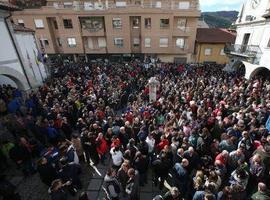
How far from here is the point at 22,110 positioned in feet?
30.8

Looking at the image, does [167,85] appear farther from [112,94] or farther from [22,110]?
[22,110]

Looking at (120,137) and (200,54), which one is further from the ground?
(120,137)

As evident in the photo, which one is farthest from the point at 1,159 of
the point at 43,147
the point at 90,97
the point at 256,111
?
the point at 256,111

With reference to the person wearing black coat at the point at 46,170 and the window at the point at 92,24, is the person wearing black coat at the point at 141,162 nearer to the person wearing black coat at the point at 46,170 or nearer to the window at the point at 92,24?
the person wearing black coat at the point at 46,170

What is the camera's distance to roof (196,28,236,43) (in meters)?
25.6

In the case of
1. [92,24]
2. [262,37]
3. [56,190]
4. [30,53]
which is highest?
[92,24]

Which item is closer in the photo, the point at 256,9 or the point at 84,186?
the point at 84,186

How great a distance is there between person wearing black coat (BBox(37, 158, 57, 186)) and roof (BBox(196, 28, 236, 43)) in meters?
26.0

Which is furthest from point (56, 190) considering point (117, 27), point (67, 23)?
point (67, 23)

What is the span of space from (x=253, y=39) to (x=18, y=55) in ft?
67.7

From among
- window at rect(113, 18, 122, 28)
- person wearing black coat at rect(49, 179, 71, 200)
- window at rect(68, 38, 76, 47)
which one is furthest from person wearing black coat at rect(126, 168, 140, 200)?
window at rect(68, 38, 76, 47)

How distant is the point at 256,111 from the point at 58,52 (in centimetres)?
2780

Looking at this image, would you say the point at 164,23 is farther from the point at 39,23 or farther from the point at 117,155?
the point at 117,155

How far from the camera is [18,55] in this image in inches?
479
